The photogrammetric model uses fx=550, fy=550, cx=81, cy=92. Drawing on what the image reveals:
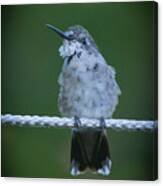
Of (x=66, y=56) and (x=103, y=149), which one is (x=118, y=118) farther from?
(x=66, y=56)

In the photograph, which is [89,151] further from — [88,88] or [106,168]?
[88,88]

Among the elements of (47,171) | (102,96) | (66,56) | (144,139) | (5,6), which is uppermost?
(5,6)

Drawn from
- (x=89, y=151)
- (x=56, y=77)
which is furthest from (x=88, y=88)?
(x=89, y=151)

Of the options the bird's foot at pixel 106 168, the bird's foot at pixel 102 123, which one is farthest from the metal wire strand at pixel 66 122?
the bird's foot at pixel 106 168

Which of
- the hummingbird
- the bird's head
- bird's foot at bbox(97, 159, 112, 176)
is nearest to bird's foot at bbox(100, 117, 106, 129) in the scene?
the hummingbird

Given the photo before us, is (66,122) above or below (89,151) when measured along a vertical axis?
above

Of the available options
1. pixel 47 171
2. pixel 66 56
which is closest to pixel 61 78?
pixel 66 56

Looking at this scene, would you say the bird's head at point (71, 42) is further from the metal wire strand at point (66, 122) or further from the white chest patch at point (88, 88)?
the metal wire strand at point (66, 122)
